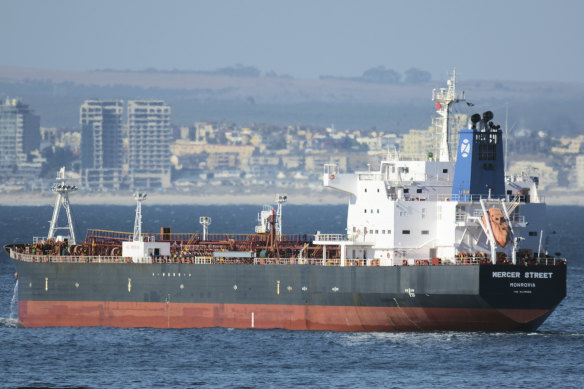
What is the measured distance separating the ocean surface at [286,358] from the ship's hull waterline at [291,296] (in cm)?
83

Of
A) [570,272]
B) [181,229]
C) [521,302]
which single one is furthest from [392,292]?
[181,229]

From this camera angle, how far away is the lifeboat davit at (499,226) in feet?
178

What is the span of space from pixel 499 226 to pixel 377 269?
537 centimetres

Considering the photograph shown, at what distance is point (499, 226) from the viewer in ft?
178

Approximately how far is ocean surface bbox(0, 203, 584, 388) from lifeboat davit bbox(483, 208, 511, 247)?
390 centimetres

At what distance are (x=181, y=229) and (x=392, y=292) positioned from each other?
3185 inches

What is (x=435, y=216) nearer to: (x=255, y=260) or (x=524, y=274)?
(x=524, y=274)

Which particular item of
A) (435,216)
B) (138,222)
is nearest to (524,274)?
(435,216)

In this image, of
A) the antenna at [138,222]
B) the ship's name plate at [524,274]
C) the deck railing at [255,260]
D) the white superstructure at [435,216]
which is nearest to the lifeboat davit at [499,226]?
the white superstructure at [435,216]

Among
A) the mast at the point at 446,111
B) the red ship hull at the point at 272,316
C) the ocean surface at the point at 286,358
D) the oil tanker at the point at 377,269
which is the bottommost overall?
the ocean surface at the point at 286,358

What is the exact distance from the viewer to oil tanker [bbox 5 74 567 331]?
5375cm

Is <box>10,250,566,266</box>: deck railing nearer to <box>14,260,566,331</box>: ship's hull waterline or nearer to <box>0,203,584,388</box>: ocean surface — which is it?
<box>14,260,566,331</box>: ship's hull waterline

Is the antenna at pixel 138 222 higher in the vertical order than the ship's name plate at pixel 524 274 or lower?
higher

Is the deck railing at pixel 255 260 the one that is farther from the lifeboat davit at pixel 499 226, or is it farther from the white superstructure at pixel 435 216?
the lifeboat davit at pixel 499 226
